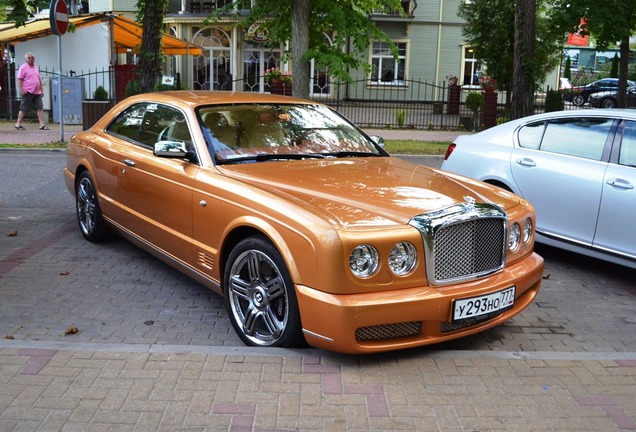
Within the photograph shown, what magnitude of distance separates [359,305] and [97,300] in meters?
2.53

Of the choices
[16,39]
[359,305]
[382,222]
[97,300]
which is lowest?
[97,300]

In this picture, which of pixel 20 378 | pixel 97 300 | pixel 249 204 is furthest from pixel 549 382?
pixel 97 300

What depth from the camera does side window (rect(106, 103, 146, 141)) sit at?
629 centimetres

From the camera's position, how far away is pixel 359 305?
12.3 ft

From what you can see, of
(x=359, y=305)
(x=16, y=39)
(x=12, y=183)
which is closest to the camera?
(x=359, y=305)

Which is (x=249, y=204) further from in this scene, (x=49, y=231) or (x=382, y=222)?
(x=49, y=231)

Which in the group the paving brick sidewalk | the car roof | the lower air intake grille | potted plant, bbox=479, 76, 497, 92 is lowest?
the paving brick sidewalk

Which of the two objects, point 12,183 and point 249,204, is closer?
point 249,204

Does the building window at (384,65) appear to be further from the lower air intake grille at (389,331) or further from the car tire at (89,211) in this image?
the lower air intake grille at (389,331)

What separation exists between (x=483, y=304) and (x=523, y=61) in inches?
531

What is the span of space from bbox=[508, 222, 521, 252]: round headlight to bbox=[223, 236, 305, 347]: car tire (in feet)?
5.02

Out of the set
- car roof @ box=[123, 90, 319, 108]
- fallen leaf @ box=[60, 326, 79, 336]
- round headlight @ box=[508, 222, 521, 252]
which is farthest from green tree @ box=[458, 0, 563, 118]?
fallen leaf @ box=[60, 326, 79, 336]

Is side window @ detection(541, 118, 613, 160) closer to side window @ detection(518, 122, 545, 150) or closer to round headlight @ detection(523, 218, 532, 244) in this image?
side window @ detection(518, 122, 545, 150)

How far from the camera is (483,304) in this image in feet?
13.7
